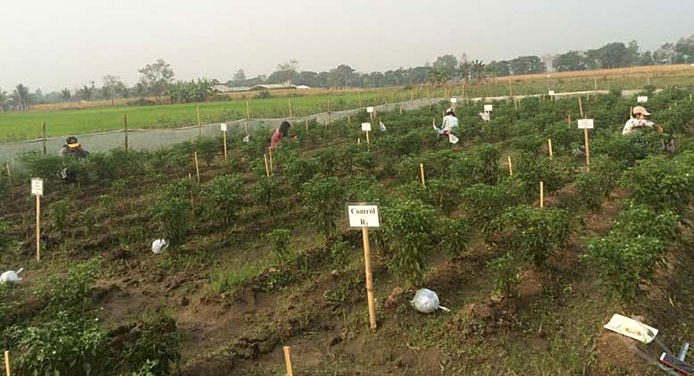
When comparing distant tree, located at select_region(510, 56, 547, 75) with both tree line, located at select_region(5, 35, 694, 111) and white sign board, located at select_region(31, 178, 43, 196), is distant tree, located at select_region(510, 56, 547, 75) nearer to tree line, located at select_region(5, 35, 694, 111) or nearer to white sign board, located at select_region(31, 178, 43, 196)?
tree line, located at select_region(5, 35, 694, 111)

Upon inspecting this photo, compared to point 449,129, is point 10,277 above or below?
below

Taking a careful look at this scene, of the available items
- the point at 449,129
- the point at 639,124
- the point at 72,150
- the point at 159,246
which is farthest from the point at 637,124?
the point at 72,150

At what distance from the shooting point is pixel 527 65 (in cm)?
10581

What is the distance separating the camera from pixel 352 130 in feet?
61.4

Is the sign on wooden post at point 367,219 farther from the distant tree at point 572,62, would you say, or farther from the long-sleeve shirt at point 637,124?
the distant tree at point 572,62

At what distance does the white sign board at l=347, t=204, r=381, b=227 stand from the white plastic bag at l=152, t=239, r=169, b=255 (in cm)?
437

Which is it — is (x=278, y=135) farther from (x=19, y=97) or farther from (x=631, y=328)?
(x=19, y=97)

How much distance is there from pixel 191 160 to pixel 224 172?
1.31 meters

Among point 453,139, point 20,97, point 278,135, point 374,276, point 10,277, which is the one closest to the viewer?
point 374,276

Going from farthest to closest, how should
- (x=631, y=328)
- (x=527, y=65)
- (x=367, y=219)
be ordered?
(x=527, y=65)
(x=367, y=219)
(x=631, y=328)

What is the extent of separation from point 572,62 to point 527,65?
8.91 m

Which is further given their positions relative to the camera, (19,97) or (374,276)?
(19,97)

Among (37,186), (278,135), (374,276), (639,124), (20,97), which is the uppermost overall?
(20,97)

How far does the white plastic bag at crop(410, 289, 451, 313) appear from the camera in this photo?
5922 millimetres
